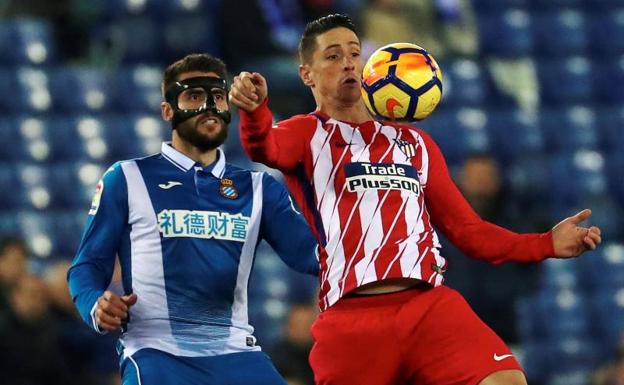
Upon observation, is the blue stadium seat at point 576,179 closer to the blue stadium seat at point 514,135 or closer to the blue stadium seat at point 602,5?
the blue stadium seat at point 514,135

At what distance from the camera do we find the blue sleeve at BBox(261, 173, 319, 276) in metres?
5.79

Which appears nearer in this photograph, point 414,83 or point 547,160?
point 414,83

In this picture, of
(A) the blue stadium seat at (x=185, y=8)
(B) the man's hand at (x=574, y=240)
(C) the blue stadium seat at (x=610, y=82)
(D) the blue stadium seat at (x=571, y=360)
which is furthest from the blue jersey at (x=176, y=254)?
(C) the blue stadium seat at (x=610, y=82)

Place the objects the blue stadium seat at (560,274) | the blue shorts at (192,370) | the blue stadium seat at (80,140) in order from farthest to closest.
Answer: the blue stadium seat at (560,274) < the blue stadium seat at (80,140) < the blue shorts at (192,370)

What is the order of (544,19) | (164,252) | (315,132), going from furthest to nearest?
(544,19), (315,132), (164,252)

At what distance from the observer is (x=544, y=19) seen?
13.0m

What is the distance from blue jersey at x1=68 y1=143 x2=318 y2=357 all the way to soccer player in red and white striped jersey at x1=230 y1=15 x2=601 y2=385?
0.21 metres

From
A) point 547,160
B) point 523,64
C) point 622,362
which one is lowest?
point 622,362

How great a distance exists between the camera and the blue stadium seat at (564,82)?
12.7 meters

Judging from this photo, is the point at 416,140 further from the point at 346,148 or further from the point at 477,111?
the point at 477,111

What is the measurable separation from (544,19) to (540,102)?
868 millimetres

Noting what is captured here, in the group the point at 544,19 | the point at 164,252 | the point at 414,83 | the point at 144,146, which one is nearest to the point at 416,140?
the point at 414,83

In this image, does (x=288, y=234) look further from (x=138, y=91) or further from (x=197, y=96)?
(x=138, y=91)

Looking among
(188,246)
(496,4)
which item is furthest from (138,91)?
(188,246)
